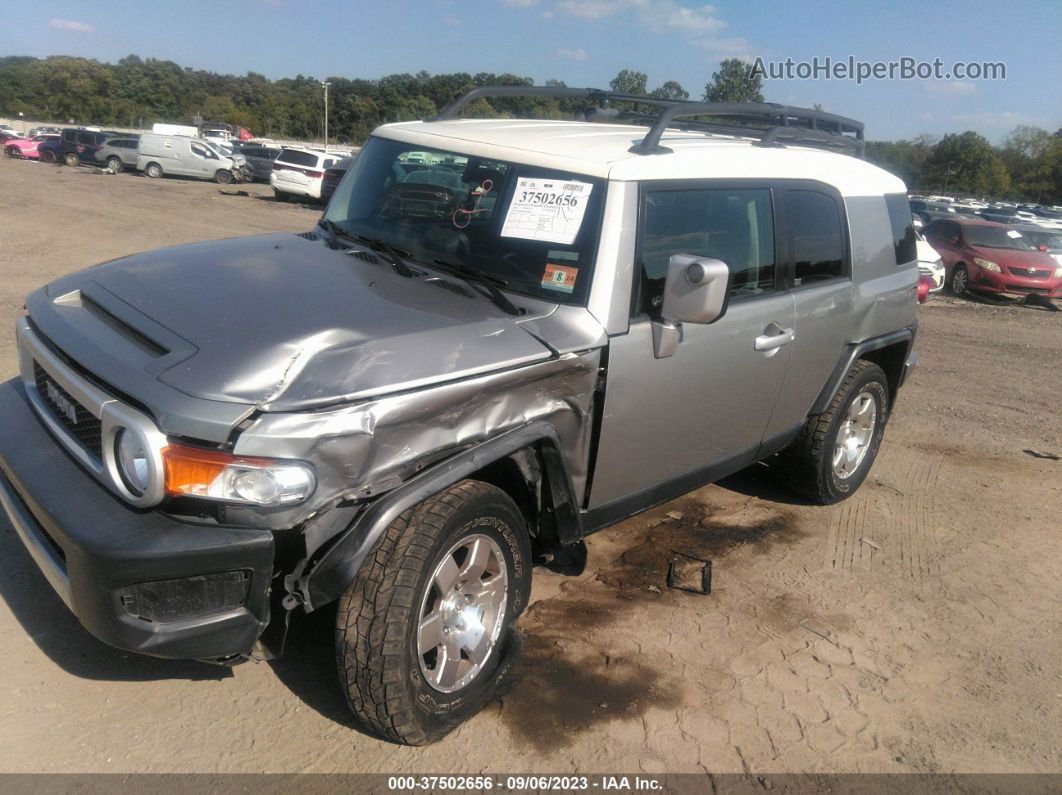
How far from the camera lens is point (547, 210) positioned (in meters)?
3.56

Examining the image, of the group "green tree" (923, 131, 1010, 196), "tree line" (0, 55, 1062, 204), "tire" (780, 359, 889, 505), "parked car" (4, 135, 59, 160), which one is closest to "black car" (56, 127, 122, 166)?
"parked car" (4, 135, 59, 160)

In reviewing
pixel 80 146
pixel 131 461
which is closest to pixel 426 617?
pixel 131 461

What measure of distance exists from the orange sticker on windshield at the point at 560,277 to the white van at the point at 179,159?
3213 centimetres

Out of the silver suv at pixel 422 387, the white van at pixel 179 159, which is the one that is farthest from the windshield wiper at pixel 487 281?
the white van at pixel 179 159

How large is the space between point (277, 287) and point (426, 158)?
1.16 meters

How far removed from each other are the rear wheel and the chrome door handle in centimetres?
1470

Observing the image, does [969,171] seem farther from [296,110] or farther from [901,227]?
[901,227]

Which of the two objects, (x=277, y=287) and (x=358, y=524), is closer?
(x=358, y=524)

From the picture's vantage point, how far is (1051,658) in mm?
3922

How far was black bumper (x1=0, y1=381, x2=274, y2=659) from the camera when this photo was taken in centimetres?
242

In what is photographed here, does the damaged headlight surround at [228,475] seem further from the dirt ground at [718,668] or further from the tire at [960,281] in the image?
the tire at [960,281]

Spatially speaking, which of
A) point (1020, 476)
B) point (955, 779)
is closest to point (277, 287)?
point (955, 779)

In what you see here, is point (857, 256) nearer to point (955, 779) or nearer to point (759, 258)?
point (759, 258)

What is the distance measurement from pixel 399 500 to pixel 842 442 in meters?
3.56
